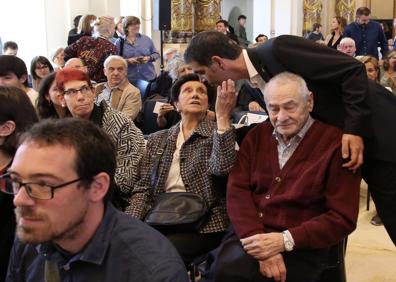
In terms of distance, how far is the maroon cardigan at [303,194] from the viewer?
1975 mm

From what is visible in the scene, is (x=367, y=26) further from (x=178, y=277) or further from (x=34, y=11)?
(x=178, y=277)

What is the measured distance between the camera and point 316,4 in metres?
11.8

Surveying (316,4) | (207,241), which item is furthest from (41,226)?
(316,4)

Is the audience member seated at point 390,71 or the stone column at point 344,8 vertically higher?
the stone column at point 344,8

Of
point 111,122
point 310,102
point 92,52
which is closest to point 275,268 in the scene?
point 310,102

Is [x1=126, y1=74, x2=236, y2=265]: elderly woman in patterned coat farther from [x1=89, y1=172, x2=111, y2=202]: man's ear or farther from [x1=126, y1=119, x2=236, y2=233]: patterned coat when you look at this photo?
[x1=89, y1=172, x2=111, y2=202]: man's ear

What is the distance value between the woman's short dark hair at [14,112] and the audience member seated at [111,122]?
617 mm

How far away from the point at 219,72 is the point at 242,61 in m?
0.12

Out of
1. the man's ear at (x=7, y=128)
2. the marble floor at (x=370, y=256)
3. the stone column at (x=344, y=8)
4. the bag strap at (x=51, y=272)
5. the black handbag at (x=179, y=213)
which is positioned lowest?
the marble floor at (x=370, y=256)

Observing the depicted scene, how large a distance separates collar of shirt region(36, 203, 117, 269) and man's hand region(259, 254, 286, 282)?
2.86 ft

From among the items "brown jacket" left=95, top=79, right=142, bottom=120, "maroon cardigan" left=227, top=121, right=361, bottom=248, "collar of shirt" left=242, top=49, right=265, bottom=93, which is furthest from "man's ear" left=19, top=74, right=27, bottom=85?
"maroon cardigan" left=227, top=121, right=361, bottom=248

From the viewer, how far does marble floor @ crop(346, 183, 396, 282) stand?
124 inches

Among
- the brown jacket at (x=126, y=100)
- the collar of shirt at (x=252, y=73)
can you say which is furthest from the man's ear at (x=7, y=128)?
the brown jacket at (x=126, y=100)

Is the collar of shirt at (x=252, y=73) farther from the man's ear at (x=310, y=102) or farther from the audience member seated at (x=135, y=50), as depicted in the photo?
the audience member seated at (x=135, y=50)
